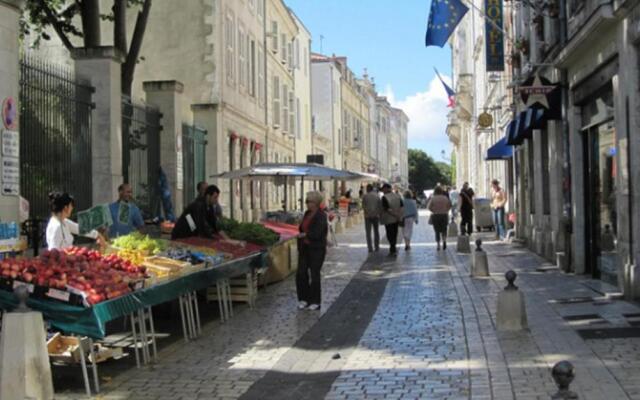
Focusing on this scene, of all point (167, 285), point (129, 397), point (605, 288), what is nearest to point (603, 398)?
point (129, 397)

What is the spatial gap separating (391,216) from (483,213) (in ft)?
31.3

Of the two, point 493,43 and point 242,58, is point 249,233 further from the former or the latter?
point 242,58

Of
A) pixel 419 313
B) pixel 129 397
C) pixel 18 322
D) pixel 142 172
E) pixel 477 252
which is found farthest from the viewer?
pixel 142 172

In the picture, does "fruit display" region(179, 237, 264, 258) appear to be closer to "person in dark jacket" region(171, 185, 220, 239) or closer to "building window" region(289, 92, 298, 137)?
"person in dark jacket" region(171, 185, 220, 239)

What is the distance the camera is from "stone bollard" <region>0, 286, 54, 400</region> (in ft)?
19.5

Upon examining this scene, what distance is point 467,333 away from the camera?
9.23 metres

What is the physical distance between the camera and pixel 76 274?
718 centimetres

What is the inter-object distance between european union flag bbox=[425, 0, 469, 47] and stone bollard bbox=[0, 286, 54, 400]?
15.5 meters

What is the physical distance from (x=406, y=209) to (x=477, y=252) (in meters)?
7.41

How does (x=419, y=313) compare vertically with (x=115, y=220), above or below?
below

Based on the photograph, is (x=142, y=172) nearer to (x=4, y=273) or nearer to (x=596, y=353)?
(x=4, y=273)

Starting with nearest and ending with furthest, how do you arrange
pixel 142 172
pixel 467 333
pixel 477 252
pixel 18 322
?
pixel 18 322 → pixel 467 333 → pixel 477 252 → pixel 142 172

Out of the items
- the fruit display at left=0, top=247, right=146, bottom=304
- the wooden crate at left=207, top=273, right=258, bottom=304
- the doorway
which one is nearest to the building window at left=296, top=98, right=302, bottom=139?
the doorway

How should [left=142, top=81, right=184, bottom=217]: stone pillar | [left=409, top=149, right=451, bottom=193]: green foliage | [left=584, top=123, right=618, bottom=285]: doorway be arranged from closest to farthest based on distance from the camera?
[left=584, top=123, right=618, bottom=285]: doorway < [left=142, top=81, right=184, bottom=217]: stone pillar < [left=409, top=149, right=451, bottom=193]: green foliage
